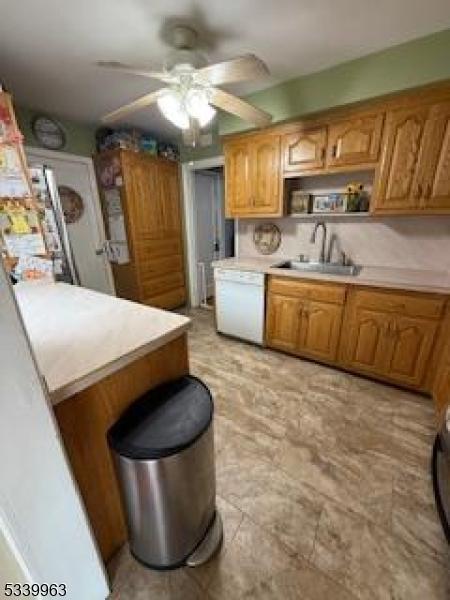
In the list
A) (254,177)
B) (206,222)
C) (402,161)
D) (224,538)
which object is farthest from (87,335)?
(206,222)

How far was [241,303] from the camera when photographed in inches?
111

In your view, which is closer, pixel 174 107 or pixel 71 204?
pixel 174 107

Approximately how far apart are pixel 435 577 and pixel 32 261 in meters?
2.77

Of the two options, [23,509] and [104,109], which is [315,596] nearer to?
[23,509]

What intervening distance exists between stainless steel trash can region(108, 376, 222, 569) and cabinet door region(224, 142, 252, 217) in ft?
6.92

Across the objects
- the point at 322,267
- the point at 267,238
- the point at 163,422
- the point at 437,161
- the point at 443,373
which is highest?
the point at 437,161

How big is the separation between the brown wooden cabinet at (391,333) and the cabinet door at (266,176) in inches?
45.1

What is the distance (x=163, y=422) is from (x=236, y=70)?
5.56ft

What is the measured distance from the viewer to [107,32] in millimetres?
1622

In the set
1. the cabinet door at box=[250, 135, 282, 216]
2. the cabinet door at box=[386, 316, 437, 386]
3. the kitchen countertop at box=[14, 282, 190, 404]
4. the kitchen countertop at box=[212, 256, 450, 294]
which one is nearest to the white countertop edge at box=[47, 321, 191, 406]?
the kitchen countertop at box=[14, 282, 190, 404]

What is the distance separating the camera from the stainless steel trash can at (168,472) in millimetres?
909

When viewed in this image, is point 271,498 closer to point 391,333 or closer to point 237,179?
point 391,333

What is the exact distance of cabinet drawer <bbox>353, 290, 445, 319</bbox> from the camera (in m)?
1.88

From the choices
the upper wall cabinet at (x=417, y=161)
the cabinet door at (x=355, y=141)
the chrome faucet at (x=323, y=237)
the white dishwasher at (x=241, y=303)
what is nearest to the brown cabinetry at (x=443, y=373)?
the upper wall cabinet at (x=417, y=161)
